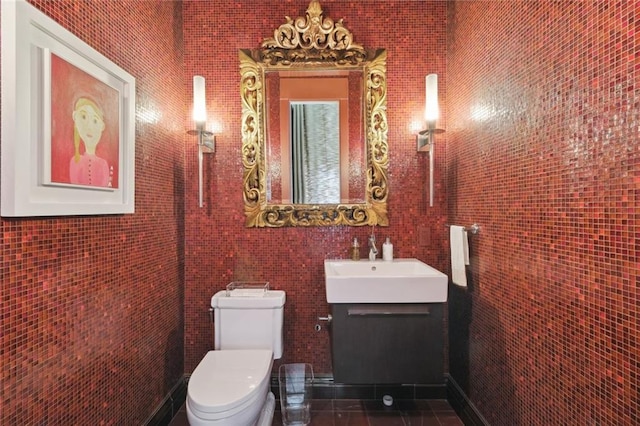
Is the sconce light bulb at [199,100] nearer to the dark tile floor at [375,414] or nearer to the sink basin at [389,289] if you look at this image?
the sink basin at [389,289]

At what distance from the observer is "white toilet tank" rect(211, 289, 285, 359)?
1804 mm

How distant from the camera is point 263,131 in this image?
2039mm

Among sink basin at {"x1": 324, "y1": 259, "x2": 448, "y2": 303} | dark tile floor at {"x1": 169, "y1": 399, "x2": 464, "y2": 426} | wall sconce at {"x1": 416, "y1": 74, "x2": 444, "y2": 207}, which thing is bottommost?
dark tile floor at {"x1": 169, "y1": 399, "x2": 464, "y2": 426}

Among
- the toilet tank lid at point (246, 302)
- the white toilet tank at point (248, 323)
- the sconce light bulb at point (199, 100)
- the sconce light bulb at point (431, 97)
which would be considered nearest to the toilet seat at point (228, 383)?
the white toilet tank at point (248, 323)

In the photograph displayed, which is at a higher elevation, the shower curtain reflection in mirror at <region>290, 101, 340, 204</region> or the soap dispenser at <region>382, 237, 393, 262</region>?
the shower curtain reflection in mirror at <region>290, 101, 340, 204</region>

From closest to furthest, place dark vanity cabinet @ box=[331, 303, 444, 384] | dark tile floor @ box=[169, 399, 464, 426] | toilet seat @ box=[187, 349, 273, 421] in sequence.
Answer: toilet seat @ box=[187, 349, 273, 421], dark vanity cabinet @ box=[331, 303, 444, 384], dark tile floor @ box=[169, 399, 464, 426]

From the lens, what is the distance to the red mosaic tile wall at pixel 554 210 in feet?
2.90

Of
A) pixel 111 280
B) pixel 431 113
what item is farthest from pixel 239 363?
pixel 431 113

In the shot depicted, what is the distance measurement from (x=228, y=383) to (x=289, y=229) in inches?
36.9

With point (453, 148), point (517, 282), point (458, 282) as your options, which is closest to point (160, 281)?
point (458, 282)

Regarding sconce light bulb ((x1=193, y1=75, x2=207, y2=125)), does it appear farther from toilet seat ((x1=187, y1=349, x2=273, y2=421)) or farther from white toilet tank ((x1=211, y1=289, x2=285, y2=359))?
toilet seat ((x1=187, y1=349, x2=273, y2=421))

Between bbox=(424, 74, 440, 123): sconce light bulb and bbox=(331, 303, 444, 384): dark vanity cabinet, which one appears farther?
bbox=(424, 74, 440, 123): sconce light bulb

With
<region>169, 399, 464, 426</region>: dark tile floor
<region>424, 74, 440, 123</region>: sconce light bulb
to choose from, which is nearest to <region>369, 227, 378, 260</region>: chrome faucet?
<region>424, 74, 440, 123</region>: sconce light bulb

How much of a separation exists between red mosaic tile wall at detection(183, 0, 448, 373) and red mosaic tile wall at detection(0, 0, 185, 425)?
0.13 meters
